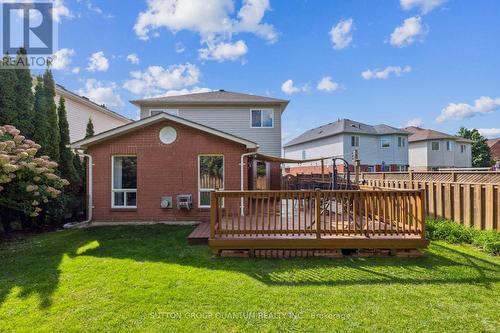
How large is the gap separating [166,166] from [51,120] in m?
5.34

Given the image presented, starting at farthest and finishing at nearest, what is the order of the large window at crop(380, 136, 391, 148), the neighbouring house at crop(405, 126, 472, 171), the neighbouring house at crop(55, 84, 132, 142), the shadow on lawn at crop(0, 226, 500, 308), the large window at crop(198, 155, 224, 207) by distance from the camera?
the neighbouring house at crop(405, 126, 472, 171) → the large window at crop(380, 136, 391, 148) → the neighbouring house at crop(55, 84, 132, 142) → the large window at crop(198, 155, 224, 207) → the shadow on lawn at crop(0, 226, 500, 308)

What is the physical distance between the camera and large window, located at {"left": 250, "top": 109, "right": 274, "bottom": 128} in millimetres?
15004

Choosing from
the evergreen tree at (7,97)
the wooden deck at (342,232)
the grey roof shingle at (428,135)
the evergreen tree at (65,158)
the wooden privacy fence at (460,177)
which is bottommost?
the wooden deck at (342,232)

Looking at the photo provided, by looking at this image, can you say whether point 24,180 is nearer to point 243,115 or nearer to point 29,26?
point 29,26

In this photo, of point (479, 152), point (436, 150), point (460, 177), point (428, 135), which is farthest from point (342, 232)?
point (479, 152)

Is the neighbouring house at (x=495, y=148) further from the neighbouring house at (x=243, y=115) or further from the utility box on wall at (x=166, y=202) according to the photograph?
the utility box on wall at (x=166, y=202)

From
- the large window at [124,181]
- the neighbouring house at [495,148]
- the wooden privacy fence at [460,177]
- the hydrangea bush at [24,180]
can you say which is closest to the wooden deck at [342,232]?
the wooden privacy fence at [460,177]

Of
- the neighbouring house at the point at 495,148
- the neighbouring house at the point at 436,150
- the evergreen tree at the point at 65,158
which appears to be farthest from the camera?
the neighbouring house at the point at 495,148

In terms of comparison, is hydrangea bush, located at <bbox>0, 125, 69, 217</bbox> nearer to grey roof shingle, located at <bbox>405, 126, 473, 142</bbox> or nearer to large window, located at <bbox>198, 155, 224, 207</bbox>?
large window, located at <bbox>198, 155, 224, 207</bbox>

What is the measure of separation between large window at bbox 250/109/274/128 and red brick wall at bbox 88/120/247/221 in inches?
246

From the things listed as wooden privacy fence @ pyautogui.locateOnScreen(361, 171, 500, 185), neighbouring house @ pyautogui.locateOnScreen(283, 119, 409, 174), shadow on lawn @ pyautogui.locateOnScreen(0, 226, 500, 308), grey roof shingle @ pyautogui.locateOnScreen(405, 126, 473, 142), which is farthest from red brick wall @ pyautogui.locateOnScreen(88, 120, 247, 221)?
grey roof shingle @ pyautogui.locateOnScreen(405, 126, 473, 142)

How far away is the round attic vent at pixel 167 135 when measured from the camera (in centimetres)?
905

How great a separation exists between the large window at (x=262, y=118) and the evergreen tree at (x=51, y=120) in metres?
9.30

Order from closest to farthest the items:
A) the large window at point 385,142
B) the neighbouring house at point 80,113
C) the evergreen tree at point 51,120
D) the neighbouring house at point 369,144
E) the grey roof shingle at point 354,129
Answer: the evergreen tree at point 51,120 → the neighbouring house at point 80,113 → the neighbouring house at point 369,144 → the grey roof shingle at point 354,129 → the large window at point 385,142
